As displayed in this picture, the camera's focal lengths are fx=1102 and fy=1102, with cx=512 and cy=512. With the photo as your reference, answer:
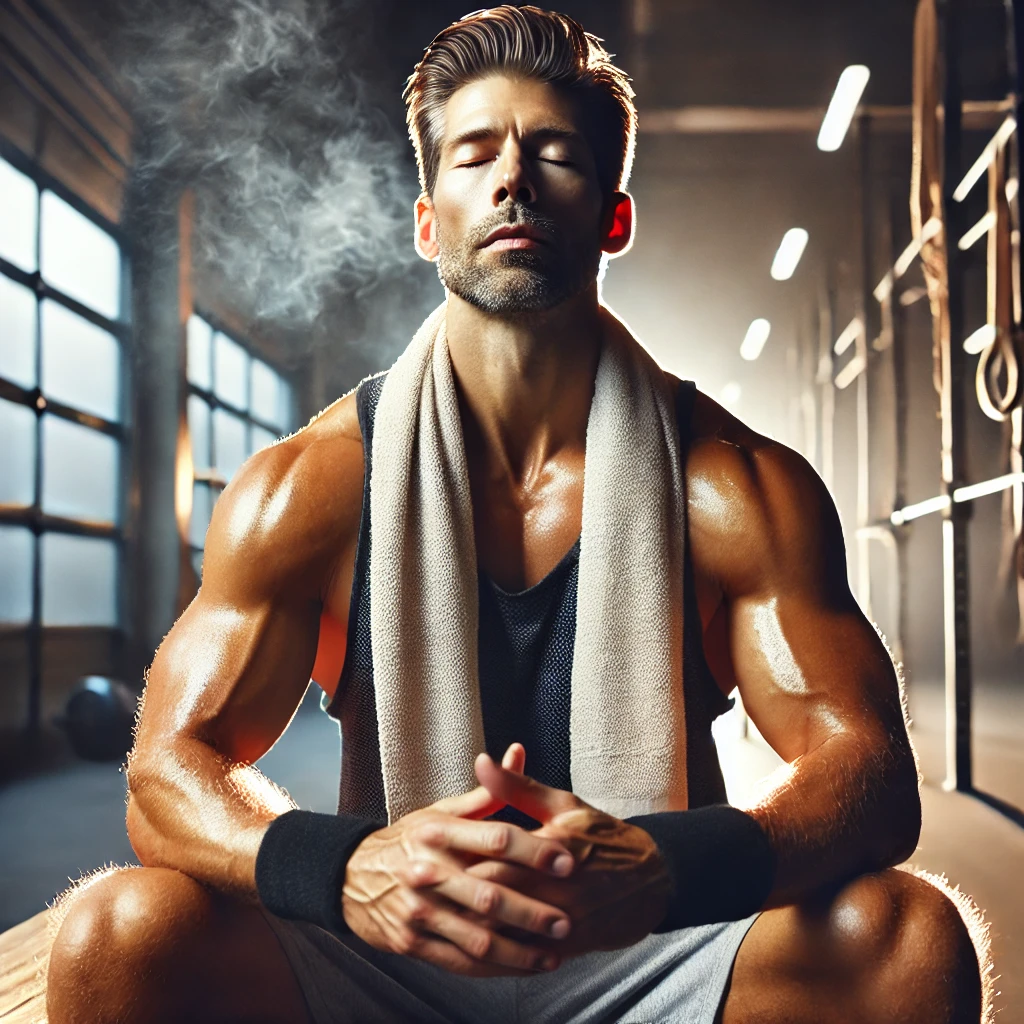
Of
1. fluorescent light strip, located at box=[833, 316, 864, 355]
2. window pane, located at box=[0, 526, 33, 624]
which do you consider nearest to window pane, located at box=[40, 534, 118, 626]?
window pane, located at box=[0, 526, 33, 624]

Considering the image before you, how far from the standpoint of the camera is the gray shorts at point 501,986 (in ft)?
4.11

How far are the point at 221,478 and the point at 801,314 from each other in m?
3.27

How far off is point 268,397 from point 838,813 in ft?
15.5

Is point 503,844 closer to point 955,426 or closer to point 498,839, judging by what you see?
point 498,839

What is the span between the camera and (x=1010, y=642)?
7.44 meters

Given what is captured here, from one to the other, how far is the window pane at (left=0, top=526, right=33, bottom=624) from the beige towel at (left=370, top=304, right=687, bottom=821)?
8.46ft

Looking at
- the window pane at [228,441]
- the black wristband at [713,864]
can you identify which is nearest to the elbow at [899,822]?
the black wristband at [713,864]

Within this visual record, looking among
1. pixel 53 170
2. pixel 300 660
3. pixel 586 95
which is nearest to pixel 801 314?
pixel 53 170

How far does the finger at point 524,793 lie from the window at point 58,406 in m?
2.95

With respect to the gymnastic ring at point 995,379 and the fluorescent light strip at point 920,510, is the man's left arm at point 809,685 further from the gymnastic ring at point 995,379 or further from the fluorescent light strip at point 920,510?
the fluorescent light strip at point 920,510

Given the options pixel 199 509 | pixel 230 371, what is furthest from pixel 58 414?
pixel 230 371

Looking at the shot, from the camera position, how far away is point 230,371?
17.0ft

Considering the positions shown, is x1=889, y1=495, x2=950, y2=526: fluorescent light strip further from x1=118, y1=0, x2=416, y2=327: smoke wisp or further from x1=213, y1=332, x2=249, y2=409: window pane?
x1=213, y1=332, x2=249, y2=409: window pane

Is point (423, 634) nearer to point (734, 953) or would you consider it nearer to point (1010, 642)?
point (734, 953)
